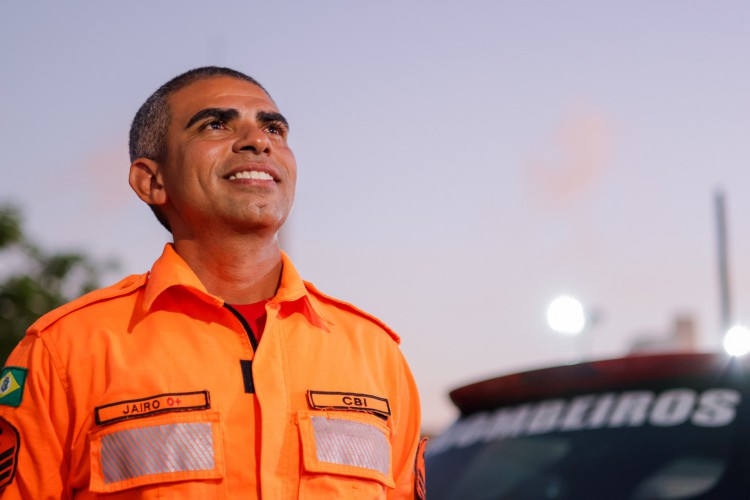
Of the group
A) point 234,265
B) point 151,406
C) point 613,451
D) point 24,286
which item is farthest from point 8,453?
point 24,286

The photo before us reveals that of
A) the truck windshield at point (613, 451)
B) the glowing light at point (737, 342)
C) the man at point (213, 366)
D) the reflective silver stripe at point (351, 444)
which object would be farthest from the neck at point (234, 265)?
the glowing light at point (737, 342)

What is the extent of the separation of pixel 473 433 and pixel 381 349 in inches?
42.2

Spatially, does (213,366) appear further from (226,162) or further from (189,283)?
(226,162)

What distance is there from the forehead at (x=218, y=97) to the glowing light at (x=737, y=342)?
177 centimetres

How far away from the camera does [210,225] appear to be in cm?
324

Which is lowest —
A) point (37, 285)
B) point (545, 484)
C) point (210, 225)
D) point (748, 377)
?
point (545, 484)

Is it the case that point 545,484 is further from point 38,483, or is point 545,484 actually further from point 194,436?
point 38,483

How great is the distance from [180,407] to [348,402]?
1.51 ft

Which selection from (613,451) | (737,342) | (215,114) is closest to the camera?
(215,114)

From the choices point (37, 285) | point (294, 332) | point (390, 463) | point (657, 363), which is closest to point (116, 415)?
point (294, 332)

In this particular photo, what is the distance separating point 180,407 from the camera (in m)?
2.87

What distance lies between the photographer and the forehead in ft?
11.1

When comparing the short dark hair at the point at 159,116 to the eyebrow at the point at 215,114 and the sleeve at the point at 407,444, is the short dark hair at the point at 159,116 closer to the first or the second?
the eyebrow at the point at 215,114

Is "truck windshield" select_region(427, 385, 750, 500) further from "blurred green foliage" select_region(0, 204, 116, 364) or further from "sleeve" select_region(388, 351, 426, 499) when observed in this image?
"blurred green foliage" select_region(0, 204, 116, 364)
